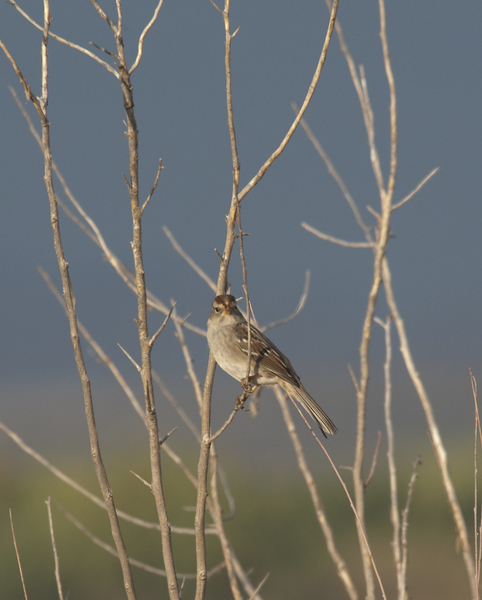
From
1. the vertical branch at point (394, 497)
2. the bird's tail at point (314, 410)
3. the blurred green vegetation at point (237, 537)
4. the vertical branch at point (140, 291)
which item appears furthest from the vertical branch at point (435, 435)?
the blurred green vegetation at point (237, 537)

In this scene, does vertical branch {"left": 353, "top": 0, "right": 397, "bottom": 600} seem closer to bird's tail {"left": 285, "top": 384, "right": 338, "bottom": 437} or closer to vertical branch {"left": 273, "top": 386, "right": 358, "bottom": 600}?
vertical branch {"left": 273, "top": 386, "right": 358, "bottom": 600}

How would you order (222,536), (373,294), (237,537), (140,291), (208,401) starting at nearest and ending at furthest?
(140,291) → (208,401) → (222,536) → (373,294) → (237,537)

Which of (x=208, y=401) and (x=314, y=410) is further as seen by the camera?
(x=314, y=410)

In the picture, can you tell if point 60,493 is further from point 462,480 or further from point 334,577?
point 462,480

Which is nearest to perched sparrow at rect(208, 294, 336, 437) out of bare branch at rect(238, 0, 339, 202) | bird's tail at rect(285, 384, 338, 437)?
bird's tail at rect(285, 384, 338, 437)

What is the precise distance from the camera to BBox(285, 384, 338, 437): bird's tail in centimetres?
458

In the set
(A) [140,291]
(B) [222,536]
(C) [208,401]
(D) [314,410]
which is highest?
(D) [314,410]

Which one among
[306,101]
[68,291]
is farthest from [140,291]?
[306,101]

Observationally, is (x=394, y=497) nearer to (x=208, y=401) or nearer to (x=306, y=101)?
(x=208, y=401)

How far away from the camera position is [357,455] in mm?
3703

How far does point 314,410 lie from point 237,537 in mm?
8873

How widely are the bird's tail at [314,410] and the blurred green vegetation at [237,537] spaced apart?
24.4 ft

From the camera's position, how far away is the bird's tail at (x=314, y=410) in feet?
15.0

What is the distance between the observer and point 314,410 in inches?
187
